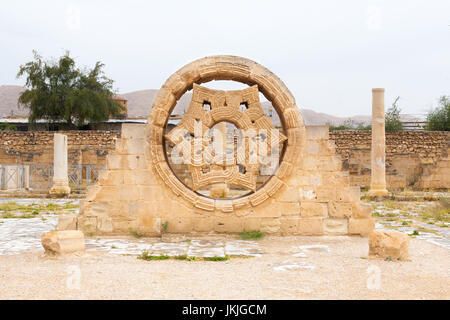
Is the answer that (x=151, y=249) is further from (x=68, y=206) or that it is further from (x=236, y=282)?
(x=68, y=206)

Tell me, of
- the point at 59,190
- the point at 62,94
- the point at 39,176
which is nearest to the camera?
the point at 59,190

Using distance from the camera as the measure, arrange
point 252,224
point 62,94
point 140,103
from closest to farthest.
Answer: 1. point 252,224
2. point 62,94
3. point 140,103

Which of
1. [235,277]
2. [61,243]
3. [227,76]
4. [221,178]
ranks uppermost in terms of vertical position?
[227,76]

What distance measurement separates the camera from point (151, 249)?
226 inches

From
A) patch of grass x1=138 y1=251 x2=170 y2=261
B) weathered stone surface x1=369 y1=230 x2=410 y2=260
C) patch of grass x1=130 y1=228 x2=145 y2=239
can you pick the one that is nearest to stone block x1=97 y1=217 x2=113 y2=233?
patch of grass x1=130 y1=228 x2=145 y2=239

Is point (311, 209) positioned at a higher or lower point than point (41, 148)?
lower

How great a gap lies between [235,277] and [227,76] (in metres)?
3.44

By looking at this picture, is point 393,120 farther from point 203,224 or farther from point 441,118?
point 203,224

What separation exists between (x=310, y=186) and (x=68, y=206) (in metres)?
7.63

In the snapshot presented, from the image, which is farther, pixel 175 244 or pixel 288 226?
pixel 288 226

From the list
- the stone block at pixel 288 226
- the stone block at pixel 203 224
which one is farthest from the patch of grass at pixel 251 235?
the stone block at pixel 203 224

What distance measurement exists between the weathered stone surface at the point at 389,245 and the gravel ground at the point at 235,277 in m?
0.15

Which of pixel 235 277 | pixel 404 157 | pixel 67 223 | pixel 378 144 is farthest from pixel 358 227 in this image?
pixel 404 157

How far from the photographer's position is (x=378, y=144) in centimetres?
1358
